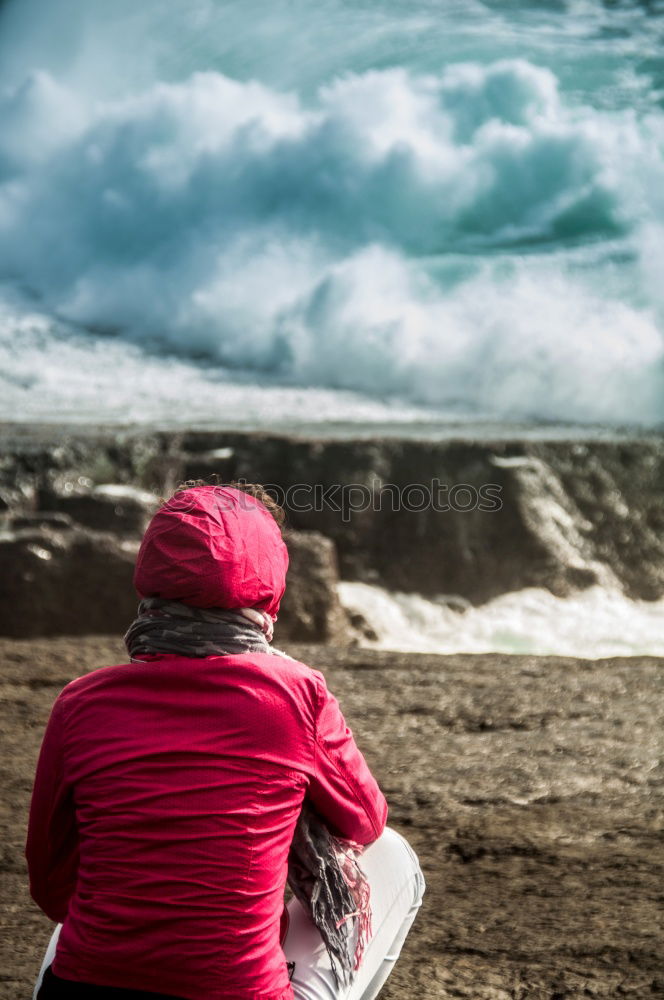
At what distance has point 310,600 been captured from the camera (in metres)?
6.55

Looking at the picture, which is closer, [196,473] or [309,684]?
[309,684]

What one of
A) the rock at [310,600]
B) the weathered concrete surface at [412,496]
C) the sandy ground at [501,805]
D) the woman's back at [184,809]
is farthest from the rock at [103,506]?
the woman's back at [184,809]

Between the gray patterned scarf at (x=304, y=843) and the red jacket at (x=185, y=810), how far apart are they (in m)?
0.03

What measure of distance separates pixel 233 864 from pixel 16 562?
4978mm

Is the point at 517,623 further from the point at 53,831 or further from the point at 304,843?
the point at 53,831

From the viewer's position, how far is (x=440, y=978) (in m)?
2.38

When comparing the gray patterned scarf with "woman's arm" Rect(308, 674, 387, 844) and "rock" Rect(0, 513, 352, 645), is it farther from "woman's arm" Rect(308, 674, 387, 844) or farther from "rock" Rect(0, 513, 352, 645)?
"rock" Rect(0, 513, 352, 645)

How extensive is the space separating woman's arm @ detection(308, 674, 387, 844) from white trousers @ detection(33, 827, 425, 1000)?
0.36 feet

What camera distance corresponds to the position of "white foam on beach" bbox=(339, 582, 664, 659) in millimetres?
7199

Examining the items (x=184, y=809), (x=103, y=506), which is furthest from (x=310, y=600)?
(x=184, y=809)

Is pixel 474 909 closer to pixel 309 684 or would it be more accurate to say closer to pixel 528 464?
A: pixel 309 684

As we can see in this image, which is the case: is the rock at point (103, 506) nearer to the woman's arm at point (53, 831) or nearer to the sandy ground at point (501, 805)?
the sandy ground at point (501, 805)

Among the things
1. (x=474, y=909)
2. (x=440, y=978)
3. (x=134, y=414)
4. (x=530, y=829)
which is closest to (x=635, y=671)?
(x=530, y=829)

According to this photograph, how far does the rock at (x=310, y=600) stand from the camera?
6.49 metres
